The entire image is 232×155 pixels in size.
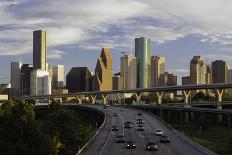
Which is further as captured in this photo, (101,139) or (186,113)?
(186,113)

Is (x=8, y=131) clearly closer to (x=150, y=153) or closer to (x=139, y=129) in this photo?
(x=150, y=153)

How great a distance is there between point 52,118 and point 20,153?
87.6 feet

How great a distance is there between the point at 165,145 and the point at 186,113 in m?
99.9

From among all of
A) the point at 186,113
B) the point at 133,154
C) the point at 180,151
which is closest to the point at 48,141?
the point at 133,154

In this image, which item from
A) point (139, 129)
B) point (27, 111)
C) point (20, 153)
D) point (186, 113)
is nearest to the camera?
point (20, 153)

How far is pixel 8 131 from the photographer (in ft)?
184

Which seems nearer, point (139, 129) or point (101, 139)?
point (101, 139)

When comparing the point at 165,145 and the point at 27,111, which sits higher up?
the point at 27,111

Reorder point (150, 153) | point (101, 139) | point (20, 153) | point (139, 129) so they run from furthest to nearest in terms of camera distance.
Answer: point (139, 129) → point (101, 139) → point (150, 153) → point (20, 153)

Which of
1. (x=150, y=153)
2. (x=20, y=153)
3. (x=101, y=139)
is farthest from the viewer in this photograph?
(x=101, y=139)

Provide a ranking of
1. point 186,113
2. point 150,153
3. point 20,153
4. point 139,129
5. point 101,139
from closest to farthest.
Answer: point 20,153
point 150,153
point 101,139
point 139,129
point 186,113

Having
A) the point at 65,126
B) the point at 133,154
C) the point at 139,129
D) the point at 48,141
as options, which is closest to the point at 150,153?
the point at 133,154

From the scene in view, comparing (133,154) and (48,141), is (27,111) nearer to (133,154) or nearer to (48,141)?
(48,141)

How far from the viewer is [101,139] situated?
253 feet
